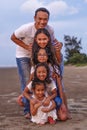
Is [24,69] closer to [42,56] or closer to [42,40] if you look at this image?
[42,56]

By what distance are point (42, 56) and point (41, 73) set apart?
0.26m

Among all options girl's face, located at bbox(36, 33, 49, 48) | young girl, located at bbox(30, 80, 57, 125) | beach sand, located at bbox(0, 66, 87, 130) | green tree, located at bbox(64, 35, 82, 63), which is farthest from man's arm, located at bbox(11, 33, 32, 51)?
green tree, located at bbox(64, 35, 82, 63)

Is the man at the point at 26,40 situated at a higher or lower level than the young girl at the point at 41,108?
higher

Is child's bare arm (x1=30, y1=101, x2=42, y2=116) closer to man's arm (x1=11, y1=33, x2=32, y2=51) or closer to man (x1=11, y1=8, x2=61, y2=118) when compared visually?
man (x1=11, y1=8, x2=61, y2=118)

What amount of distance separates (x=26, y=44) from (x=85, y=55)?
3138 centimetres

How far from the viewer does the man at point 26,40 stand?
6.58 metres

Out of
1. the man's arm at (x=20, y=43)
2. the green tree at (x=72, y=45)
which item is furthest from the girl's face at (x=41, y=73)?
the green tree at (x=72, y=45)

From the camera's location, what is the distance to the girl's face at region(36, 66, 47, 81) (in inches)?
253

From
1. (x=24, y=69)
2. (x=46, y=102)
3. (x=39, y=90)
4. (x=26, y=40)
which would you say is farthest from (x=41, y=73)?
(x=26, y=40)

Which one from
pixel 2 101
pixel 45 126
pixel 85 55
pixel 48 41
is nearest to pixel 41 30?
pixel 48 41

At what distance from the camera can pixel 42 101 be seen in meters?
6.45

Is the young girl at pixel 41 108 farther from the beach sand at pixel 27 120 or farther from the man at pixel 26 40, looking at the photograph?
the man at pixel 26 40

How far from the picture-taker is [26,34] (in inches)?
265

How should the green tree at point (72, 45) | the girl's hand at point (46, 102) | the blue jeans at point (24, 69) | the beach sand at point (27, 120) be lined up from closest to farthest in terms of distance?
the beach sand at point (27, 120) < the girl's hand at point (46, 102) < the blue jeans at point (24, 69) < the green tree at point (72, 45)
